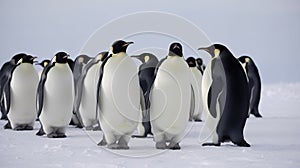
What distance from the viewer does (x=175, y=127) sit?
6504 millimetres

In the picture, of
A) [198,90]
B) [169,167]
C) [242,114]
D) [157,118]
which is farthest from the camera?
[198,90]

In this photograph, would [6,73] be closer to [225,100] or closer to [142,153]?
[142,153]

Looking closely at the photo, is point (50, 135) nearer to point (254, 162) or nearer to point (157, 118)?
point (157, 118)

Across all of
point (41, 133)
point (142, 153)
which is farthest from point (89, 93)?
point (142, 153)

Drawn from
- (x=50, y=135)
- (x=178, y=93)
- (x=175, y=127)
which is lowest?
(x=50, y=135)

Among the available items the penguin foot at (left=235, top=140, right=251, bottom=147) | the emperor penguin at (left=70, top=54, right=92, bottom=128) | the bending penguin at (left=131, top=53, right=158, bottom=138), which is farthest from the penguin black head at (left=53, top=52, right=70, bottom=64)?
the penguin foot at (left=235, top=140, right=251, bottom=147)

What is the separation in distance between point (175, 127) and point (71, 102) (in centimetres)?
202

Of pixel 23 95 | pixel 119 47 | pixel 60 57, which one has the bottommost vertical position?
pixel 23 95

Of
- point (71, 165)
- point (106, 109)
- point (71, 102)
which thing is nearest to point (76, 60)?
point (71, 102)

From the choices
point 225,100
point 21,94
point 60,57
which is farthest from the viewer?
point 21,94

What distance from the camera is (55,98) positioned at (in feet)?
25.1

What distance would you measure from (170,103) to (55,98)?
2.02m

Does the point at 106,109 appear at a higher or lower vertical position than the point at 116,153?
higher

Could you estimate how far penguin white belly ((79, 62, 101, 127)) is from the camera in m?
8.70
